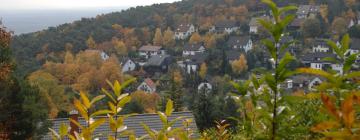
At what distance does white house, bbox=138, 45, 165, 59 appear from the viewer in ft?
194

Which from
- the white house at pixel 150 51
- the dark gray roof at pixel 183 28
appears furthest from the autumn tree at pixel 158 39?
the dark gray roof at pixel 183 28

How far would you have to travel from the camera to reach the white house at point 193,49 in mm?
55781

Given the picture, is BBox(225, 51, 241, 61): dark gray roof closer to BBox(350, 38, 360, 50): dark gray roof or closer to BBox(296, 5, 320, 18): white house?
BBox(350, 38, 360, 50): dark gray roof

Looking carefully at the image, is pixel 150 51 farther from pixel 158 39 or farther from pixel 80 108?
pixel 80 108

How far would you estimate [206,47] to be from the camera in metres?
57.5

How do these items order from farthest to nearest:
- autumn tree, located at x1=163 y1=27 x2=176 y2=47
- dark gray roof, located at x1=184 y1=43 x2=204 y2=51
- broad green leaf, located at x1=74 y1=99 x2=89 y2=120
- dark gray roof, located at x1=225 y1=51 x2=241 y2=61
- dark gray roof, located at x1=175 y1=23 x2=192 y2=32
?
dark gray roof, located at x1=175 y1=23 x2=192 y2=32 < autumn tree, located at x1=163 y1=27 x2=176 y2=47 < dark gray roof, located at x1=184 y1=43 x2=204 y2=51 < dark gray roof, located at x1=225 y1=51 x2=241 y2=61 < broad green leaf, located at x1=74 y1=99 x2=89 y2=120

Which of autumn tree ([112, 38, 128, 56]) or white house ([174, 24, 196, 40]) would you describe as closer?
autumn tree ([112, 38, 128, 56])

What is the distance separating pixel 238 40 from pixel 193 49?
227 inches

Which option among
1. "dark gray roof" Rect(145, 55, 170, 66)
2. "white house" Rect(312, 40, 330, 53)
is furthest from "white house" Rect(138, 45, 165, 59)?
"white house" Rect(312, 40, 330, 53)

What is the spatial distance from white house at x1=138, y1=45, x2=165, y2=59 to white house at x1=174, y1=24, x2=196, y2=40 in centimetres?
642

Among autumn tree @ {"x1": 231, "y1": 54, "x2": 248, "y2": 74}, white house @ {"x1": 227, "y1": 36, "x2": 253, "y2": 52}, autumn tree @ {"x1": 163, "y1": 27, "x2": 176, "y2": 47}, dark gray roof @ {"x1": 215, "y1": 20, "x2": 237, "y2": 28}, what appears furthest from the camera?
dark gray roof @ {"x1": 215, "y1": 20, "x2": 237, "y2": 28}

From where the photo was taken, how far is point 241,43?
5600 cm

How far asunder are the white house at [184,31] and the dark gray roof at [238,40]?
10.0 meters

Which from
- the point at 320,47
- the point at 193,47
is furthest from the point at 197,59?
the point at 320,47
